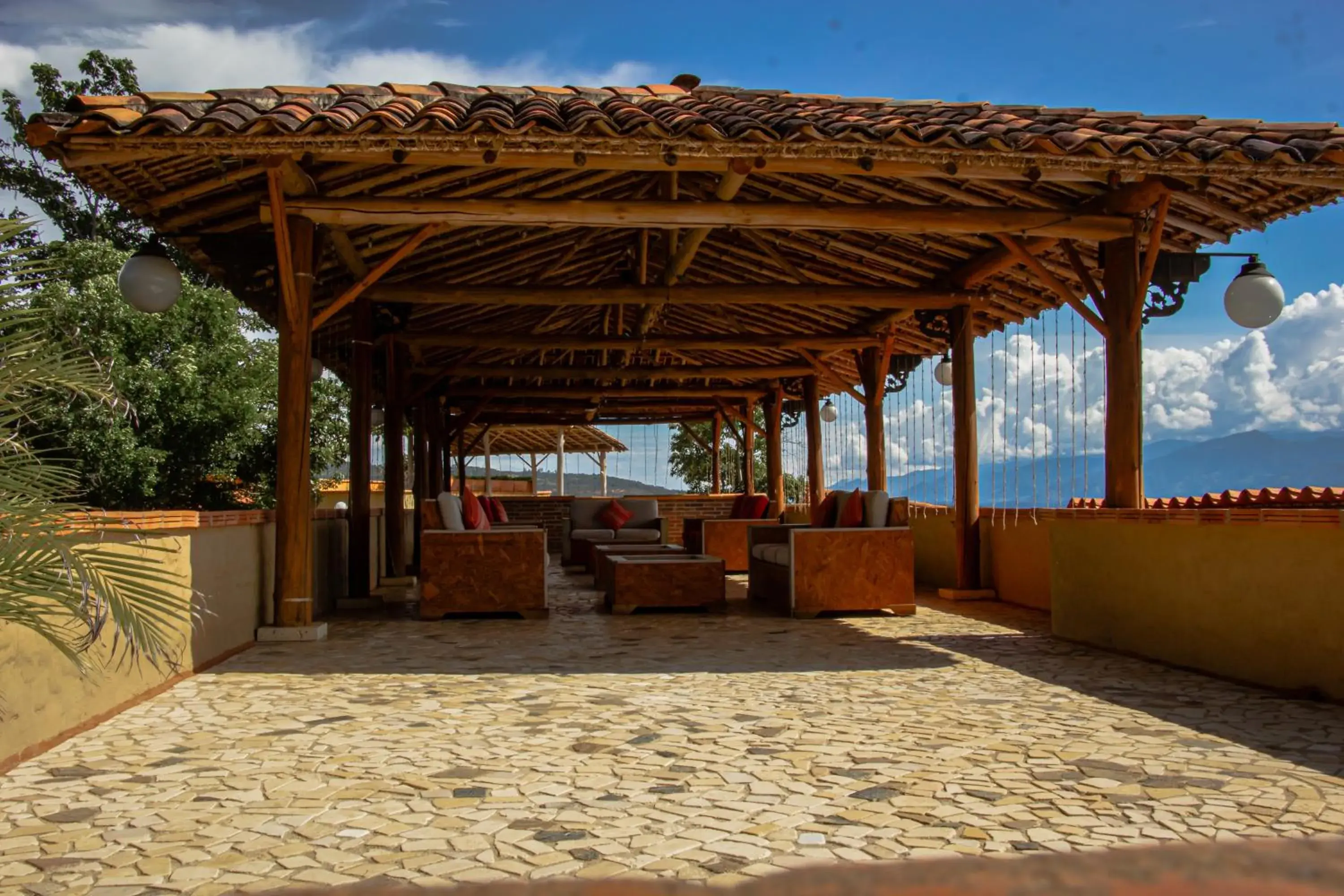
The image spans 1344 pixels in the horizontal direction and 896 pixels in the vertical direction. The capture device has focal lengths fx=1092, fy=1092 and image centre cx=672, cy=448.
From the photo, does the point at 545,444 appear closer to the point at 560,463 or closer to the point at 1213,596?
the point at 560,463

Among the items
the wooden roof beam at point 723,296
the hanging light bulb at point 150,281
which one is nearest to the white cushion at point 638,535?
the wooden roof beam at point 723,296

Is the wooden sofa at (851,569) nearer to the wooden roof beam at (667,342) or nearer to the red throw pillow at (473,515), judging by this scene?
the red throw pillow at (473,515)

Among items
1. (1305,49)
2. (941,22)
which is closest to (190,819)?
(1305,49)

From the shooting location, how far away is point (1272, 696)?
5062 mm

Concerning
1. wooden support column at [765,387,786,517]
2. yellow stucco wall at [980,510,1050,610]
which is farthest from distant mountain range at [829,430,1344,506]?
yellow stucco wall at [980,510,1050,610]

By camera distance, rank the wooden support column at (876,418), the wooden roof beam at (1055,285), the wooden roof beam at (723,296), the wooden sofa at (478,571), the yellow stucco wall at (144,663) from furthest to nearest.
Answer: the wooden support column at (876,418)
the wooden roof beam at (723,296)
the wooden sofa at (478,571)
the wooden roof beam at (1055,285)
the yellow stucco wall at (144,663)

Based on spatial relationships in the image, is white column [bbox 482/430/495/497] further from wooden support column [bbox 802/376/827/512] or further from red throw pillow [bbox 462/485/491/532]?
red throw pillow [bbox 462/485/491/532]

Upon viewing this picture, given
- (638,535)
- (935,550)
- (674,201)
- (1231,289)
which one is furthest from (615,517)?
(1231,289)

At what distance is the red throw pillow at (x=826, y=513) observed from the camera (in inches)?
374

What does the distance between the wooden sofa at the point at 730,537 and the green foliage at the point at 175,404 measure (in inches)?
309

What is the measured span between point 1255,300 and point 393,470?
8.97 m

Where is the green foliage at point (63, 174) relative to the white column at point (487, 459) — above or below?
above

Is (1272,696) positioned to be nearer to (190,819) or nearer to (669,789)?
(669,789)

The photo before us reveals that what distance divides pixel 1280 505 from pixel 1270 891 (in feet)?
22.3
